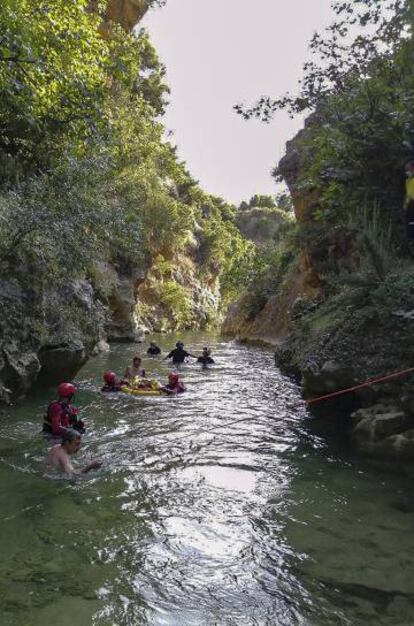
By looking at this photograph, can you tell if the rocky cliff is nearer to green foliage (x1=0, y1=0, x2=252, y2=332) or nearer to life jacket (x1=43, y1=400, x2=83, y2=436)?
life jacket (x1=43, y1=400, x2=83, y2=436)

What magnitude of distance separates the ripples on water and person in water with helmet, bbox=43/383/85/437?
0.33 m

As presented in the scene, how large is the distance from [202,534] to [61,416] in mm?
3791

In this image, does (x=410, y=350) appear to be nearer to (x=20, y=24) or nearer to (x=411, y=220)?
(x=411, y=220)

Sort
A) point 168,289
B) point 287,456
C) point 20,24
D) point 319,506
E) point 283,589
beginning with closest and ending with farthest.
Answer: point 283,589 → point 319,506 → point 20,24 → point 287,456 → point 168,289

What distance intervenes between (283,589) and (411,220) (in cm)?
695

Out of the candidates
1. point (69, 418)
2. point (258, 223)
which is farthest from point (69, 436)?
point (258, 223)

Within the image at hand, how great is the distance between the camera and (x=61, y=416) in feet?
26.1

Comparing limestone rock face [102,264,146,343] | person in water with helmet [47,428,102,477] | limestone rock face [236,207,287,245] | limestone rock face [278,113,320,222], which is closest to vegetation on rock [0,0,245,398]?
person in water with helmet [47,428,102,477]

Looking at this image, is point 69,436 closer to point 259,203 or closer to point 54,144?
point 54,144

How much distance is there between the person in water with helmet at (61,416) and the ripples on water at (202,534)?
33 centimetres

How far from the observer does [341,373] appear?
27.8 ft

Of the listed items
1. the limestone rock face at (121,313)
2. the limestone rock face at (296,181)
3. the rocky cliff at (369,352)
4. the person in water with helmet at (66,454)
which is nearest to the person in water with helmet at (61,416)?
the person in water with helmet at (66,454)

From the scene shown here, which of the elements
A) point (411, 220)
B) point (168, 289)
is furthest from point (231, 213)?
point (411, 220)

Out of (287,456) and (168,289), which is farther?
→ (168,289)
